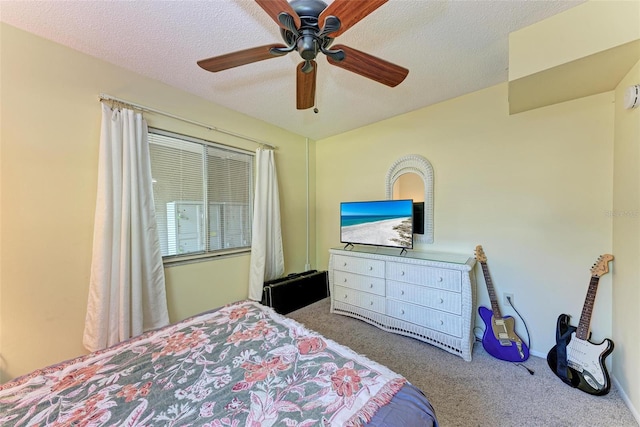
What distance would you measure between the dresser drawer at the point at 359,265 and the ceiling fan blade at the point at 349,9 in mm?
2105

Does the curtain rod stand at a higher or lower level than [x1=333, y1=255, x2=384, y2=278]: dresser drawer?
higher

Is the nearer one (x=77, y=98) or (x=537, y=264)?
(x=77, y=98)

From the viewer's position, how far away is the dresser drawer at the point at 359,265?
8.22 feet

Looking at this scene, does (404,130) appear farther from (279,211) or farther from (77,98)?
(77,98)

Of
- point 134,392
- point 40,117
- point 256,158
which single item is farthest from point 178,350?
point 256,158

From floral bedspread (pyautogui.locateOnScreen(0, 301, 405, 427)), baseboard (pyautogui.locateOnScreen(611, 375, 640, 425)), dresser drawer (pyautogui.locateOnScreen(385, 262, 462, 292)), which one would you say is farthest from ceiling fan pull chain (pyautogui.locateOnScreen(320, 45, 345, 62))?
baseboard (pyautogui.locateOnScreen(611, 375, 640, 425))

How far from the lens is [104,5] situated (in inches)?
53.0

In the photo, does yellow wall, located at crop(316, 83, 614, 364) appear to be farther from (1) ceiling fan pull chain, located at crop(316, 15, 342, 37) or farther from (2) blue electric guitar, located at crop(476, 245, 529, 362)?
(1) ceiling fan pull chain, located at crop(316, 15, 342, 37)

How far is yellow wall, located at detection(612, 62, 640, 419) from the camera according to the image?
4.60 feet

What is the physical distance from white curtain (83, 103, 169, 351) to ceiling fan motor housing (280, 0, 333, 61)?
1.66m

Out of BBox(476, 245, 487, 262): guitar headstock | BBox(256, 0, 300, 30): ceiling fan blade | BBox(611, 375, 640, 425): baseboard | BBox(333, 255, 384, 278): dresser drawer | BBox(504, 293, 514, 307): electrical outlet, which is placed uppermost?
BBox(256, 0, 300, 30): ceiling fan blade

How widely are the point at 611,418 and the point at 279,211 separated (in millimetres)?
3179

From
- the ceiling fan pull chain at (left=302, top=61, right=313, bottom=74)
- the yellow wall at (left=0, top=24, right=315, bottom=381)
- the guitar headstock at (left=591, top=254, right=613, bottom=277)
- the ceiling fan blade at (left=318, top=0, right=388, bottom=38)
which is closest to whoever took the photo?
the ceiling fan blade at (left=318, top=0, right=388, bottom=38)

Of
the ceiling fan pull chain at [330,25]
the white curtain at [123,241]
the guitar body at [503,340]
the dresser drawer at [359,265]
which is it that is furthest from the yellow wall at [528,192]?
the white curtain at [123,241]
